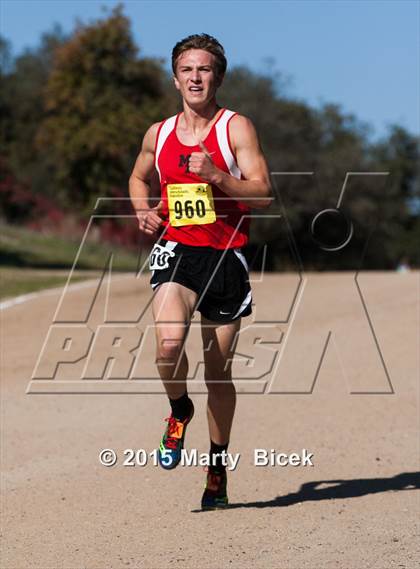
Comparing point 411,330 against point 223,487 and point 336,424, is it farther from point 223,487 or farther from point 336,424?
point 223,487

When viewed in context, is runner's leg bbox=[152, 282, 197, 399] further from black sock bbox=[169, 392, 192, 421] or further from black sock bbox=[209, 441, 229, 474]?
black sock bbox=[209, 441, 229, 474]

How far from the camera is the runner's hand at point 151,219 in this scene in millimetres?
6426

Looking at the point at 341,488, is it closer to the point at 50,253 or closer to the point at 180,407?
the point at 180,407

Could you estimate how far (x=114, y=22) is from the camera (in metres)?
44.5

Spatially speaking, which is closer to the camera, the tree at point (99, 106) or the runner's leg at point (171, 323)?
the runner's leg at point (171, 323)

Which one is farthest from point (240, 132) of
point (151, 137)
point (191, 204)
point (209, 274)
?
point (209, 274)

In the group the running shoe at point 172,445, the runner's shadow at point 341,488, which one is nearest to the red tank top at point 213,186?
the running shoe at point 172,445

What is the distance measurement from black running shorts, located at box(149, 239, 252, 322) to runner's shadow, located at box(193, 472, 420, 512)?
1.35 m

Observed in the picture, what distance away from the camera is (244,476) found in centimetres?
810

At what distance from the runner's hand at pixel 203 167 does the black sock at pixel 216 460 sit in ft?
6.16

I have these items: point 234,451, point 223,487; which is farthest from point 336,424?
point 223,487

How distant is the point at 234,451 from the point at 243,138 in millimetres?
3350

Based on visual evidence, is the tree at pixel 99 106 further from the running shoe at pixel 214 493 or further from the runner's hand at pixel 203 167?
the runner's hand at pixel 203 167

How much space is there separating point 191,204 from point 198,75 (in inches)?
28.7
